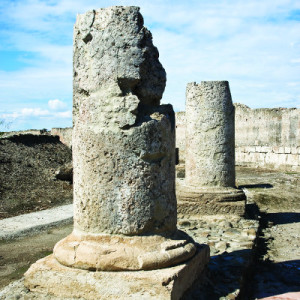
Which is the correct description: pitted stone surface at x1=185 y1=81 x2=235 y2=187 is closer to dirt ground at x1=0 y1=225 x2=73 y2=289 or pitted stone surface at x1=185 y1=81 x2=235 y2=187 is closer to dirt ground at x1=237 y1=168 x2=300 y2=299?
dirt ground at x1=237 y1=168 x2=300 y2=299

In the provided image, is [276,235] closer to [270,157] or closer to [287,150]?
[287,150]

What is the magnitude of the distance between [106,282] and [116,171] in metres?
0.86

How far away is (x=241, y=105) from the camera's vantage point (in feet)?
68.4

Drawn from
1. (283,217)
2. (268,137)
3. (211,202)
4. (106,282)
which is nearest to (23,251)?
(211,202)

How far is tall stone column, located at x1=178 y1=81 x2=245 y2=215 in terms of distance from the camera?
7.27 m

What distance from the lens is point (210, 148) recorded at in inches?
292

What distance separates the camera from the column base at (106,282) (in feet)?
9.53

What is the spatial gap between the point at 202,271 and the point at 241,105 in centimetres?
1806

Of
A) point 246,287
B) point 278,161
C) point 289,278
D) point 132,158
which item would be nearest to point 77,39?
point 132,158

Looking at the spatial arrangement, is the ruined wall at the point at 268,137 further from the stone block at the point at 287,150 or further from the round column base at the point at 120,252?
the round column base at the point at 120,252

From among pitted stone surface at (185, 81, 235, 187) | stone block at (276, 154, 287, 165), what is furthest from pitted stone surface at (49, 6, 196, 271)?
stone block at (276, 154, 287, 165)

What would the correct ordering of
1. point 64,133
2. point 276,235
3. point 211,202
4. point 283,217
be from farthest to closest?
point 64,133 → point 283,217 → point 211,202 → point 276,235

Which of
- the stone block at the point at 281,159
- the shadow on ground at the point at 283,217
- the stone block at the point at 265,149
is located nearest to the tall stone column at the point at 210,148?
the shadow on ground at the point at 283,217

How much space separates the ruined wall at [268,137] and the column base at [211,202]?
9656 mm
